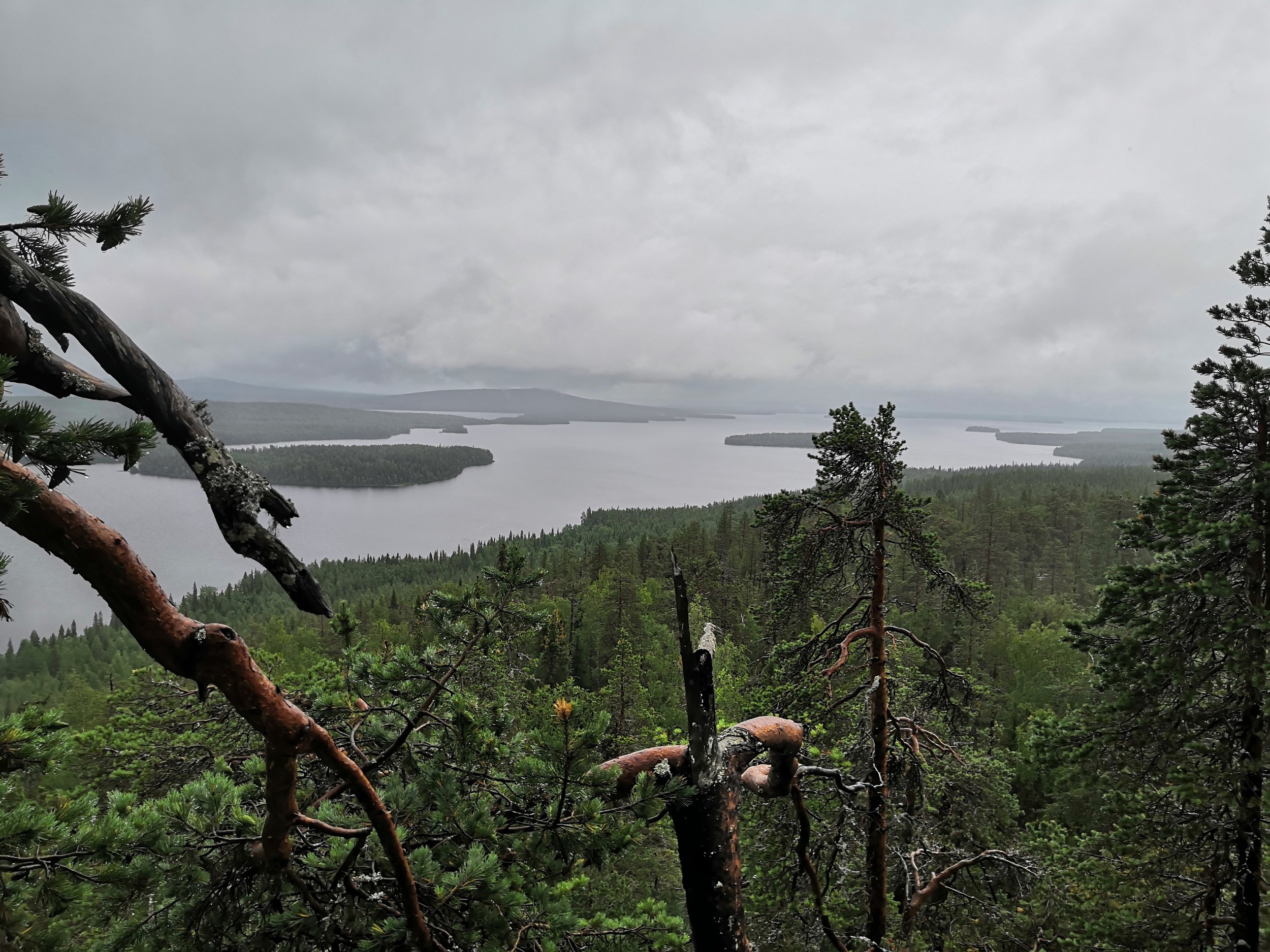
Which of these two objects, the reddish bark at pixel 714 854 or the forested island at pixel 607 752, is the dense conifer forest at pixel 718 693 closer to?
the forested island at pixel 607 752

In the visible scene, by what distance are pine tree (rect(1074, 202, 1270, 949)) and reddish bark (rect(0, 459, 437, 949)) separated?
255 inches

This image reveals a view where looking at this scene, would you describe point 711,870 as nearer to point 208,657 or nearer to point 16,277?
point 208,657

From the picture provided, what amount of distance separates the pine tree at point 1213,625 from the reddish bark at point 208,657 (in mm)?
6479

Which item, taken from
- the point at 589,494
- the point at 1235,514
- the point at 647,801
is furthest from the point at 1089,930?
the point at 589,494

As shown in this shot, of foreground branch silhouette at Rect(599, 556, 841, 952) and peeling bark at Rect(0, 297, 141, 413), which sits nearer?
peeling bark at Rect(0, 297, 141, 413)

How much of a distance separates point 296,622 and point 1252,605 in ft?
172

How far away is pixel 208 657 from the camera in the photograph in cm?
188

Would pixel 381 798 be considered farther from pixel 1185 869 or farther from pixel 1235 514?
pixel 1185 869

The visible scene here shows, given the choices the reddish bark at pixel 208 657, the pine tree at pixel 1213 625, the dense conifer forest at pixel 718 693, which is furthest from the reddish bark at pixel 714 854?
the pine tree at pixel 1213 625

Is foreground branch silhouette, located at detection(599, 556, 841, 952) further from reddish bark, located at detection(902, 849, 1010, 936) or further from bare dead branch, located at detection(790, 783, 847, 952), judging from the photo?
reddish bark, located at detection(902, 849, 1010, 936)

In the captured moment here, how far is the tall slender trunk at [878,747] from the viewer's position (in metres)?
5.48

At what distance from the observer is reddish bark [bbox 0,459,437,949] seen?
5.58 feet

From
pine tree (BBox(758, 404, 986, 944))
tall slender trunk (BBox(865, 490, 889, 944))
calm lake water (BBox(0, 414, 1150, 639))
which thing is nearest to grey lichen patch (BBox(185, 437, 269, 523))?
pine tree (BBox(758, 404, 986, 944))

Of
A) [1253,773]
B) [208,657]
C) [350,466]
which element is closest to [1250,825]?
[1253,773]
